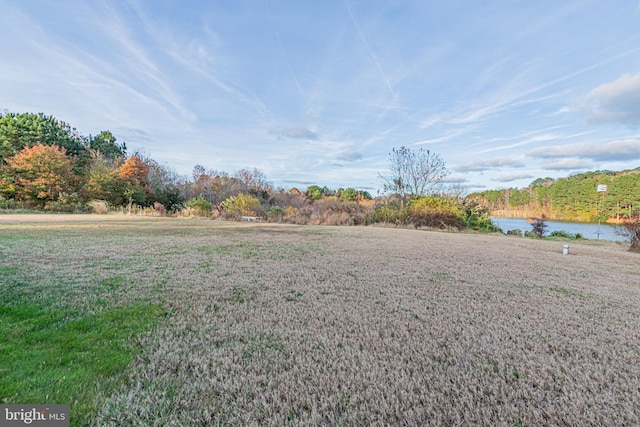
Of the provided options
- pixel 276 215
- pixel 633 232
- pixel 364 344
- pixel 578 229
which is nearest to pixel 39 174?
pixel 276 215

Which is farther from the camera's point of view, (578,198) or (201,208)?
(578,198)

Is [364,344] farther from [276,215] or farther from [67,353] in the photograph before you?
[276,215]

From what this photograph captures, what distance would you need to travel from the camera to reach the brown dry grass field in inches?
45.8

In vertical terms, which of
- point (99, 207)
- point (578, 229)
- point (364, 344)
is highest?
point (99, 207)

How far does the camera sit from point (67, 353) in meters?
1.50

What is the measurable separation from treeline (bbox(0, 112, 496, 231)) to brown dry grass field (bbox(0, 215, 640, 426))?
10108mm

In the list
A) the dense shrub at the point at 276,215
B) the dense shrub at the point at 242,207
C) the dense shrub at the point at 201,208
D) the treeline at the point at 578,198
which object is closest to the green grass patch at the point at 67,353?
the dense shrub at the point at 276,215

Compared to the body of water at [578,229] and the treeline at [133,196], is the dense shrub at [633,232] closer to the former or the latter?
the body of water at [578,229]

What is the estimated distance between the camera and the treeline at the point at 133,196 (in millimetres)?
13820

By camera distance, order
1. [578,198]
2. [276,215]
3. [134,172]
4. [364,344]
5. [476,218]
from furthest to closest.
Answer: [578,198], [134,172], [276,215], [476,218], [364,344]

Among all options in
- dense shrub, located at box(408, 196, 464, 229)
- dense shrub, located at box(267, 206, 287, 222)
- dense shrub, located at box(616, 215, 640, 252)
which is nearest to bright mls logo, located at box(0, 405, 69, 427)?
dense shrub, located at box(616, 215, 640, 252)

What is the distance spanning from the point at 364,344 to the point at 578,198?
1563 inches

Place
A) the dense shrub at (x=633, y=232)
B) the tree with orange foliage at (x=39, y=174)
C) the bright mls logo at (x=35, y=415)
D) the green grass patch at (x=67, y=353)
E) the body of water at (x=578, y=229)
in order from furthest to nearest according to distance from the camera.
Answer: the tree with orange foliage at (x=39, y=174) < the body of water at (x=578, y=229) < the dense shrub at (x=633, y=232) < the green grass patch at (x=67, y=353) < the bright mls logo at (x=35, y=415)

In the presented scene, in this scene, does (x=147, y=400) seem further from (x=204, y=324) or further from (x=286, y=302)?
(x=286, y=302)
